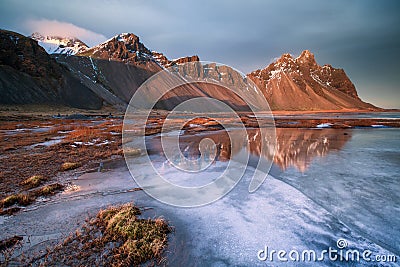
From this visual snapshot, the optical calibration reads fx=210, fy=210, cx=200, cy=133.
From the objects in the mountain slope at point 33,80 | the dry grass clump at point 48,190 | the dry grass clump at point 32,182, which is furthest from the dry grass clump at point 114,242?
the mountain slope at point 33,80

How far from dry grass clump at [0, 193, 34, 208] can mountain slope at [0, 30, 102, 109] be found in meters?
83.7

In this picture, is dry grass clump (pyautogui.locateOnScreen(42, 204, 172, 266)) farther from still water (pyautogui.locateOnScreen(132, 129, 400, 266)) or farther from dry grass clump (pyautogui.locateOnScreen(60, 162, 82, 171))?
dry grass clump (pyautogui.locateOnScreen(60, 162, 82, 171))

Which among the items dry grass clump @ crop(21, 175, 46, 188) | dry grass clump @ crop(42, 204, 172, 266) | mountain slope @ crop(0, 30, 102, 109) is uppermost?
mountain slope @ crop(0, 30, 102, 109)

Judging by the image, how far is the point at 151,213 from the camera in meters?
7.37

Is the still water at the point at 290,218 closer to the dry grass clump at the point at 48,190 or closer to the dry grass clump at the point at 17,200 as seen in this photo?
the dry grass clump at the point at 48,190

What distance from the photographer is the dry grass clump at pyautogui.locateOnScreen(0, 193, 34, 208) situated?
25.2 ft

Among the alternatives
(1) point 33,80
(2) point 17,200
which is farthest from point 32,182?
(1) point 33,80

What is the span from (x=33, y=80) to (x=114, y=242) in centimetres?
10416

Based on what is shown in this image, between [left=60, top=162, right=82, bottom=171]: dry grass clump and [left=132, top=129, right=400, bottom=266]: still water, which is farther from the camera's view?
[left=60, top=162, right=82, bottom=171]: dry grass clump

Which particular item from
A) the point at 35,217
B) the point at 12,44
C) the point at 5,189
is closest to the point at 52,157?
the point at 5,189

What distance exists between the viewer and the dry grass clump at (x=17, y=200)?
767cm

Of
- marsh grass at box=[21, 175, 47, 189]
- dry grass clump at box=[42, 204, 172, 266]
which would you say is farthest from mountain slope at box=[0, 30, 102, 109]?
dry grass clump at box=[42, 204, 172, 266]

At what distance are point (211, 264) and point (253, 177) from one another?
23.8 ft

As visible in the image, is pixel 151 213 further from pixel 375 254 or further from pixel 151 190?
pixel 375 254
